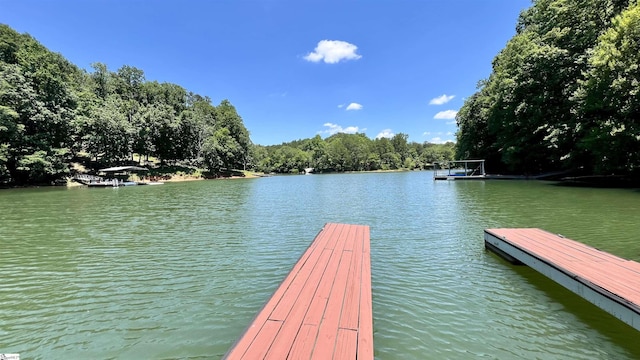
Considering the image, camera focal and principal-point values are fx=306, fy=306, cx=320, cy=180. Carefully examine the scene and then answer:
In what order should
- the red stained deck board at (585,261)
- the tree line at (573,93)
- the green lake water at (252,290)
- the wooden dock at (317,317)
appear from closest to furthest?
the wooden dock at (317,317), the green lake water at (252,290), the red stained deck board at (585,261), the tree line at (573,93)

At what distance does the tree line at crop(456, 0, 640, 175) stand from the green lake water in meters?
14.3

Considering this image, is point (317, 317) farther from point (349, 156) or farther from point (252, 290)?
point (349, 156)

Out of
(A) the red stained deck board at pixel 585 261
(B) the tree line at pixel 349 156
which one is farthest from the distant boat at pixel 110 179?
(B) the tree line at pixel 349 156

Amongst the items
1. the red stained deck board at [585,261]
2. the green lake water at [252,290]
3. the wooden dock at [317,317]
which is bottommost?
the green lake water at [252,290]

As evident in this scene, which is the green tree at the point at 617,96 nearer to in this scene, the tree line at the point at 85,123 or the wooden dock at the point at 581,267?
the wooden dock at the point at 581,267

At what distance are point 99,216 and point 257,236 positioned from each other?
1061 cm

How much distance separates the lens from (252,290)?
6.34 metres

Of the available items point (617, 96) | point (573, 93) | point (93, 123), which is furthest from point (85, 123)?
point (617, 96)

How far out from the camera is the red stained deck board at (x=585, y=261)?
4.78m

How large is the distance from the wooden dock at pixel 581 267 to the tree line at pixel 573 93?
2129cm

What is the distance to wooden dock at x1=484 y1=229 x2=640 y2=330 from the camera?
4.39 meters

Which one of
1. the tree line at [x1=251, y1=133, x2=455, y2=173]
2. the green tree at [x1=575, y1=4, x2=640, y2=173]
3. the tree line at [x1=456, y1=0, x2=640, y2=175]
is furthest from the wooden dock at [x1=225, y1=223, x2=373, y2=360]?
the tree line at [x1=251, y1=133, x2=455, y2=173]

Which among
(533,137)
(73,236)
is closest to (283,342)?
(73,236)

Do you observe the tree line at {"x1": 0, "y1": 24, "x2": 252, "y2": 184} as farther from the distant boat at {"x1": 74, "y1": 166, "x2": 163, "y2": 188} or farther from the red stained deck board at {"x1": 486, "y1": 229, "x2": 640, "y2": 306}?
the red stained deck board at {"x1": 486, "y1": 229, "x2": 640, "y2": 306}
